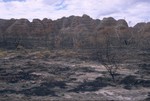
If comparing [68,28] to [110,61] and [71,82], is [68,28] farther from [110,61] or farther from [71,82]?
[71,82]

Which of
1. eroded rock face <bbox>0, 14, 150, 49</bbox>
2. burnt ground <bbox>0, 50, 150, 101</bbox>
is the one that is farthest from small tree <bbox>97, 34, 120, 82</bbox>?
eroded rock face <bbox>0, 14, 150, 49</bbox>

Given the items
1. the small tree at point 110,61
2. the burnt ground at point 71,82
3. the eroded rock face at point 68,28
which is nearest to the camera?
the burnt ground at point 71,82

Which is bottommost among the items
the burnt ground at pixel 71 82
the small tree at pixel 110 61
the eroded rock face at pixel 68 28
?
the burnt ground at pixel 71 82

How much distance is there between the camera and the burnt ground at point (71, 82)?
18016mm

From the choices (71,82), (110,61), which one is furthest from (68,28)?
(71,82)

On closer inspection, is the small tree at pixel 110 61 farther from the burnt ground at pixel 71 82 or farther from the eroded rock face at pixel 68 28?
the eroded rock face at pixel 68 28

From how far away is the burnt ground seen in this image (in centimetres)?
1802

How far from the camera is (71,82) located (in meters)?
21.8

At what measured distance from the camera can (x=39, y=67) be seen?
2822 cm

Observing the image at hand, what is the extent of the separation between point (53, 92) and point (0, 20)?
64556 mm

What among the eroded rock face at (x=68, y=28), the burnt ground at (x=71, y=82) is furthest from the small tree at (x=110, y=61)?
the eroded rock face at (x=68, y=28)

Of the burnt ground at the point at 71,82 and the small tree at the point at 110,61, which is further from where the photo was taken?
the small tree at the point at 110,61

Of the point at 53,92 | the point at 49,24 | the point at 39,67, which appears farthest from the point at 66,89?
the point at 49,24

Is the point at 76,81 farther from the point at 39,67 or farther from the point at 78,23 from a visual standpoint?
the point at 78,23
